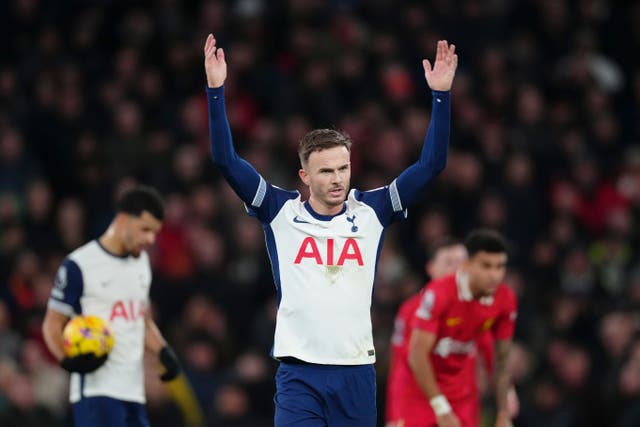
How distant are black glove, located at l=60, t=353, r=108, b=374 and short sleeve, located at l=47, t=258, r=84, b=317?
373 mm

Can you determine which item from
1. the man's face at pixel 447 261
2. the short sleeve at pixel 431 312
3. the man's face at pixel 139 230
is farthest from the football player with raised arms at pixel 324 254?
the man's face at pixel 447 261

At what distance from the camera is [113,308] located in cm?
785

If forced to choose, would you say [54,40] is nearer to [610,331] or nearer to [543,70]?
[543,70]

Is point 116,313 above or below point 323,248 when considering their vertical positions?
below

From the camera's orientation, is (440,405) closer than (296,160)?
Yes

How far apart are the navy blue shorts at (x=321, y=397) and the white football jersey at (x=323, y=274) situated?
0.07 m

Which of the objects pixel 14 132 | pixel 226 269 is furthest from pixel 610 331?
pixel 14 132

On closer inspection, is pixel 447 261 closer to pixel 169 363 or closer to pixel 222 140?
pixel 169 363

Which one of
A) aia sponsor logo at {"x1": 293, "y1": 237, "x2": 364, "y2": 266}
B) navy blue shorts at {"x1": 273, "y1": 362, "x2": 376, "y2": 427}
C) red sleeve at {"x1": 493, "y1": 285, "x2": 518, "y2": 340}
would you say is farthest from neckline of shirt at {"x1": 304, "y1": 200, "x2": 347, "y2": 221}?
red sleeve at {"x1": 493, "y1": 285, "x2": 518, "y2": 340}

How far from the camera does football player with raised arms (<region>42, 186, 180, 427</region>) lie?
7.68 metres

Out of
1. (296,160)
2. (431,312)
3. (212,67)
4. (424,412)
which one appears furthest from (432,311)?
(296,160)

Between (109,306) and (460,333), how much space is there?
2311 millimetres

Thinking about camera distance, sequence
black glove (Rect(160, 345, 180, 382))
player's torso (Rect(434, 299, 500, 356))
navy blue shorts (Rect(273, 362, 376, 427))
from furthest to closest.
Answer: player's torso (Rect(434, 299, 500, 356)) → black glove (Rect(160, 345, 180, 382)) → navy blue shorts (Rect(273, 362, 376, 427))

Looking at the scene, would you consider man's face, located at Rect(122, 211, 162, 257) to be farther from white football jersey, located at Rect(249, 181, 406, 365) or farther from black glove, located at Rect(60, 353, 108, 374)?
white football jersey, located at Rect(249, 181, 406, 365)
